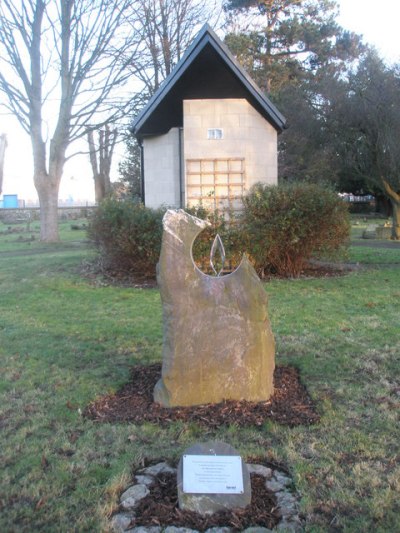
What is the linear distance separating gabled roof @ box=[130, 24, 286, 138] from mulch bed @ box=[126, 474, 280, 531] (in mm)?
11142

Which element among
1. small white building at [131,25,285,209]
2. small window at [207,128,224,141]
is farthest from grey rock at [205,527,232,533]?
small window at [207,128,224,141]

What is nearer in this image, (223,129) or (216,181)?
(216,181)

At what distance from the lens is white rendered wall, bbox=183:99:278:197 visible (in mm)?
13984

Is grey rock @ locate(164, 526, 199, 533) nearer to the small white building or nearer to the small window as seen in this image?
the small white building

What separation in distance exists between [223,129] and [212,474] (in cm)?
1168

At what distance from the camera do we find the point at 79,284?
1221cm

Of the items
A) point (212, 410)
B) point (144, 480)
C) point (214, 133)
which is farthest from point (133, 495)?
point (214, 133)

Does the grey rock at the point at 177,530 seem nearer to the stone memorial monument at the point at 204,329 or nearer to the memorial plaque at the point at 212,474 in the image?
the memorial plaque at the point at 212,474

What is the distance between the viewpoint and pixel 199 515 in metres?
3.25

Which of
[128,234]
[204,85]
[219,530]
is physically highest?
[204,85]

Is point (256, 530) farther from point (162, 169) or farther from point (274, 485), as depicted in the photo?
point (162, 169)

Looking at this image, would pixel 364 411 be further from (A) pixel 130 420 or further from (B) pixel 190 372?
(A) pixel 130 420

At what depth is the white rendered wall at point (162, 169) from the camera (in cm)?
1519

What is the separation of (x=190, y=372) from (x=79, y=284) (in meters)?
7.89
